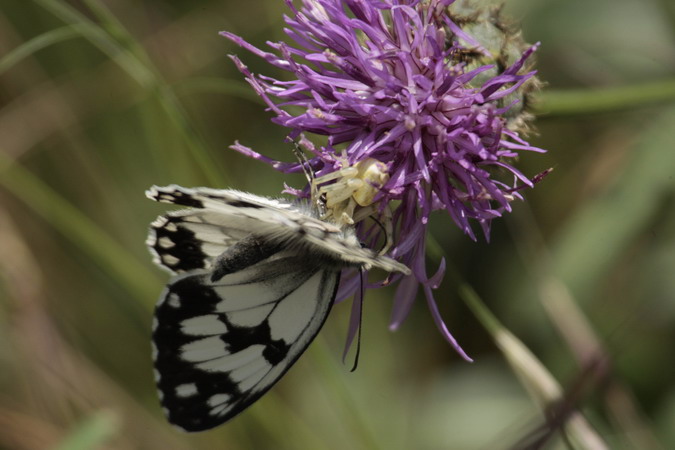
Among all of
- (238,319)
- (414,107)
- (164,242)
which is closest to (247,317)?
(238,319)

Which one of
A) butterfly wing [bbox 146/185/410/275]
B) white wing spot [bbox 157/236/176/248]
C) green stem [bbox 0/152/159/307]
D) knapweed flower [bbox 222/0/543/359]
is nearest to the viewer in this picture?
butterfly wing [bbox 146/185/410/275]

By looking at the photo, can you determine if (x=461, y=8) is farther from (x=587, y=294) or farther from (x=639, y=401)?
(x=639, y=401)

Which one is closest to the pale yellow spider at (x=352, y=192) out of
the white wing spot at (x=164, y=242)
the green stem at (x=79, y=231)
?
the white wing spot at (x=164, y=242)

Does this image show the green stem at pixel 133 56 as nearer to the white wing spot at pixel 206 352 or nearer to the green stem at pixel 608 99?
the white wing spot at pixel 206 352

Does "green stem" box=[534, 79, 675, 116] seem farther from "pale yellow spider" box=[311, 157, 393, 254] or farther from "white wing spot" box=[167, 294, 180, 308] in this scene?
"white wing spot" box=[167, 294, 180, 308]

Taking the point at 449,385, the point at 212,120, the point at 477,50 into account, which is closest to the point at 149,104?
the point at 212,120

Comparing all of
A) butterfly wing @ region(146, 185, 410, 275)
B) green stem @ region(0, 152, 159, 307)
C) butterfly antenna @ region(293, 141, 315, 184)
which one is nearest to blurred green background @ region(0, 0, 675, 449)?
green stem @ region(0, 152, 159, 307)
